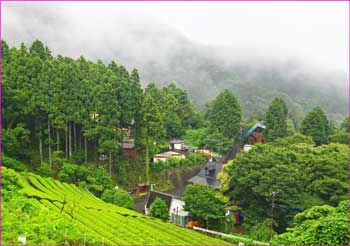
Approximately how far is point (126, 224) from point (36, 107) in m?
11.4

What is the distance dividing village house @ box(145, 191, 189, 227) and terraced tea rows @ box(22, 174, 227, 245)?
1522mm

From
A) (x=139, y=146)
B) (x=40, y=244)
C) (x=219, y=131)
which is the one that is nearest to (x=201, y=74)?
(x=219, y=131)

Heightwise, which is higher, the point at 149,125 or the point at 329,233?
the point at 149,125

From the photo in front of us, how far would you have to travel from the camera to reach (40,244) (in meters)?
10.7

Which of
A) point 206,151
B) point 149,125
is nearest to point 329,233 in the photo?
point 149,125

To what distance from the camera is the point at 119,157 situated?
98.6 ft

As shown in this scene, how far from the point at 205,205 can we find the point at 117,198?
5275 mm

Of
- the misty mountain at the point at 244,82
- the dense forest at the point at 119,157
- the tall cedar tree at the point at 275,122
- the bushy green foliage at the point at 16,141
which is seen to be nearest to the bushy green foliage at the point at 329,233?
the dense forest at the point at 119,157

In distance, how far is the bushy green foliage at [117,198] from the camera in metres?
23.1

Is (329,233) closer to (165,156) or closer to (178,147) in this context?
(165,156)

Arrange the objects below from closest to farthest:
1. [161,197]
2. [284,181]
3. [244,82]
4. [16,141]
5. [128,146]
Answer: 1. [284,181]
2. [161,197]
3. [16,141]
4. [128,146]
5. [244,82]

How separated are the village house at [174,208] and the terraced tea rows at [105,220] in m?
1.52

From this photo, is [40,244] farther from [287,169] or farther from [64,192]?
[287,169]

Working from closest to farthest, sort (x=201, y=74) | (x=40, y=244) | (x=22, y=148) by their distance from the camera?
(x=40, y=244), (x=22, y=148), (x=201, y=74)
